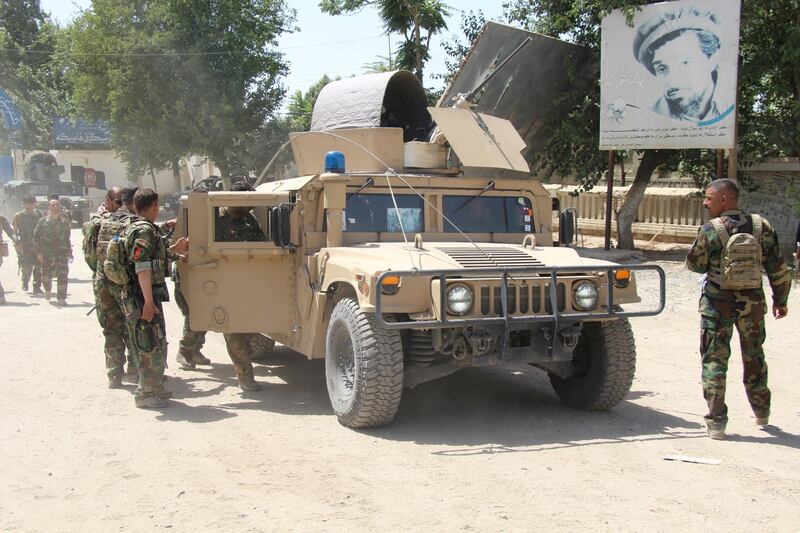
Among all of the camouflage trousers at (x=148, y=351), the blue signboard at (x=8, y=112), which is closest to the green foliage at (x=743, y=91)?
the camouflage trousers at (x=148, y=351)

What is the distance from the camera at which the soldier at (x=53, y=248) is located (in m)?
12.1

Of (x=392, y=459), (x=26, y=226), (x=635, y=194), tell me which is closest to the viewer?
(x=392, y=459)

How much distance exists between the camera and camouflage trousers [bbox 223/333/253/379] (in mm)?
6824

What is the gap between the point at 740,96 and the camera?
14773mm

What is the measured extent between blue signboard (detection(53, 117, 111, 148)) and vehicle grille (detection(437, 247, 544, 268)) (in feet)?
134

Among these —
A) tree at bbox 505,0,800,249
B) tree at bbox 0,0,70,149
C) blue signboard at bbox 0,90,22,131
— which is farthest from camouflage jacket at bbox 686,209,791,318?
tree at bbox 0,0,70,149

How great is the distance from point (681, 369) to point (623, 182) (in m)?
13.2

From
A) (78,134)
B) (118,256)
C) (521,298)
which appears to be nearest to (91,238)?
(118,256)

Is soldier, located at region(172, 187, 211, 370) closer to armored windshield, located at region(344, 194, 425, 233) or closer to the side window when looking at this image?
the side window

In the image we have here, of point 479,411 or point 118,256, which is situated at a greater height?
point 118,256

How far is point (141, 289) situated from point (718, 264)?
4.02m

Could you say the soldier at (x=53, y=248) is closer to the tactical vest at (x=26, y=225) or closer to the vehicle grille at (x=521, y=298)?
the tactical vest at (x=26, y=225)

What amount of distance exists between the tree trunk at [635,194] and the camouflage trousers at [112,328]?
11757 mm

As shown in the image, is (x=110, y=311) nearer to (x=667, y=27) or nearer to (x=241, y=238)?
(x=241, y=238)
